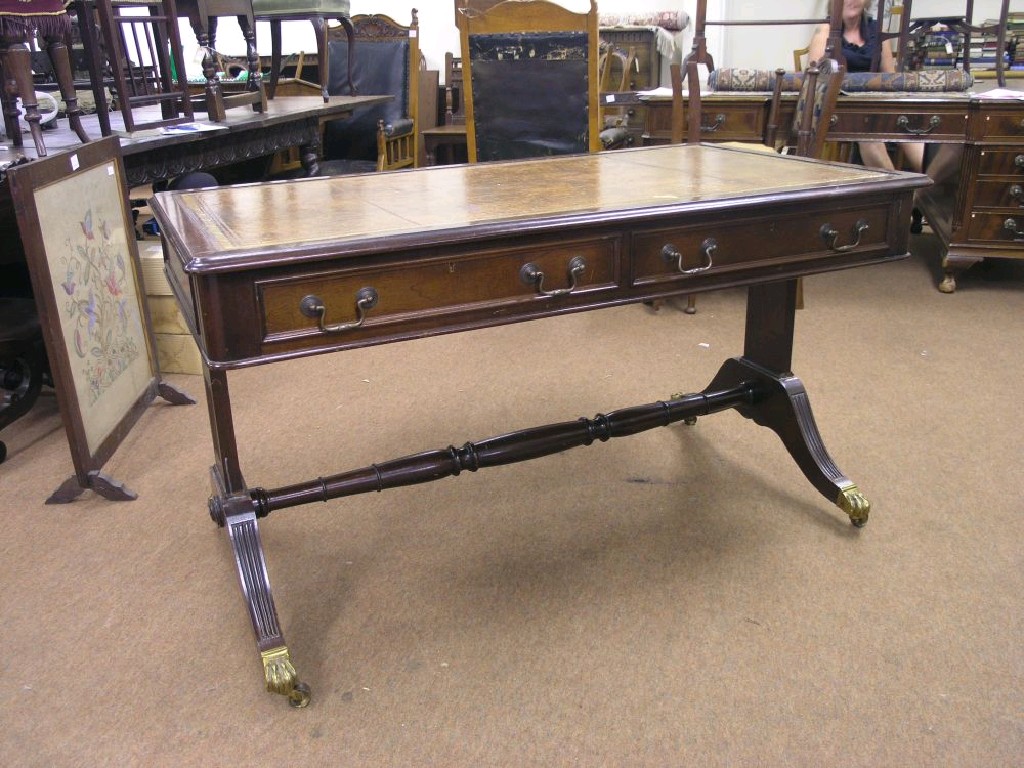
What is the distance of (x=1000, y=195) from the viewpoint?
3.76m

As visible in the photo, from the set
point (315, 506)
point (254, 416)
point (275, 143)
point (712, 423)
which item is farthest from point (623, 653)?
point (275, 143)

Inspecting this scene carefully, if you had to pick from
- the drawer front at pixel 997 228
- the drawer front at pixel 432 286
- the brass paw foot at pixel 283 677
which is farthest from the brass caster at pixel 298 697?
the drawer front at pixel 997 228

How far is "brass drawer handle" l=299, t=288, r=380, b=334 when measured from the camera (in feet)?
4.56

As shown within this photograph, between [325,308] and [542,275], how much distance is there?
39cm

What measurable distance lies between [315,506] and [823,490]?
1321 millimetres

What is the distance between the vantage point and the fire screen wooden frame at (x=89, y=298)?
7.07ft

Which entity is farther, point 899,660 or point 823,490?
point 823,490

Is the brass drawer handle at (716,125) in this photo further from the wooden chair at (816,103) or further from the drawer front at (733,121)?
the wooden chair at (816,103)

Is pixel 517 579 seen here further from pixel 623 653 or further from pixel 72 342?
pixel 72 342

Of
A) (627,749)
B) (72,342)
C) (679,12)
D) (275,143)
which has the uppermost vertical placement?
(679,12)

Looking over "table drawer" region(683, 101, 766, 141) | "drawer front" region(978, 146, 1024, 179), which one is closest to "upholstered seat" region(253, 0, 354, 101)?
"table drawer" region(683, 101, 766, 141)

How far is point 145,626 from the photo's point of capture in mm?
1826

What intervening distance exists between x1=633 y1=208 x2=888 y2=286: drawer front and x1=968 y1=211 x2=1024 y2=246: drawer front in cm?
241

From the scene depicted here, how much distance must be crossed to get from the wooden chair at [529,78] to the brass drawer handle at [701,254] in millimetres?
1610
